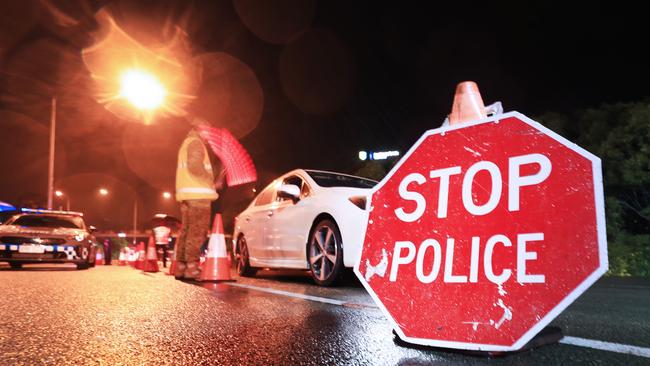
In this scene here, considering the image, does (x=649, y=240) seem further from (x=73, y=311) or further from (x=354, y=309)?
(x=73, y=311)

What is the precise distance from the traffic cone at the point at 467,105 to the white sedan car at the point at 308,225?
212 cm

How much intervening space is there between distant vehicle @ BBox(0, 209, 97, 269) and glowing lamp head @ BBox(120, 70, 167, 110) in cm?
608

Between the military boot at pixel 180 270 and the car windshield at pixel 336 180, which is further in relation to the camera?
the military boot at pixel 180 270

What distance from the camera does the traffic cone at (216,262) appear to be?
7.14 m

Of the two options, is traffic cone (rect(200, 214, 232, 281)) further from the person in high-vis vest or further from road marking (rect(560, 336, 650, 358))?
road marking (rect(560, 336, 650, 358))

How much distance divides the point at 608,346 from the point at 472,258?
2.92ft

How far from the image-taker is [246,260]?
895 centimetres

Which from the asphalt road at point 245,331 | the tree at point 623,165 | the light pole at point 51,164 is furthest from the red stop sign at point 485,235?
the light pole at point 51,164

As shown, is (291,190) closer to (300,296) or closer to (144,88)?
(300,296)

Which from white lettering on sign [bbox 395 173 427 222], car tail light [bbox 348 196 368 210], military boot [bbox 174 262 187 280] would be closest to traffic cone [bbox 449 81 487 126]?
white lettering on sign [bbox 395 173 427 222]

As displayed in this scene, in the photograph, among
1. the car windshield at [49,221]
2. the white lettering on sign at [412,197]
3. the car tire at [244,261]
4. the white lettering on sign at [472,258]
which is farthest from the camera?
the car windshield at [49,221]

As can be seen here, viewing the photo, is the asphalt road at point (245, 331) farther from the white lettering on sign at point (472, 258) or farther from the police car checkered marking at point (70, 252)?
the police car checkered marking at point (70, 252)

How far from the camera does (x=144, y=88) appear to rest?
56.1ft

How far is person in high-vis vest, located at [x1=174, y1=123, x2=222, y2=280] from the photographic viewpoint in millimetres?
7434
